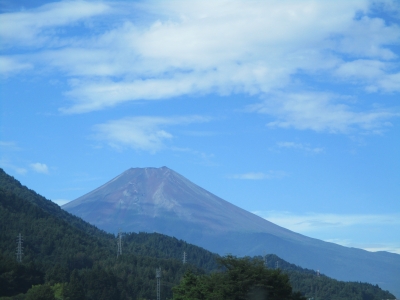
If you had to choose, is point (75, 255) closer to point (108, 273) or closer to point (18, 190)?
point (108, 273)

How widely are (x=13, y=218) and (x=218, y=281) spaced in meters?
61.2

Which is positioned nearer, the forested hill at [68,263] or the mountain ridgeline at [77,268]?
the mountain ridgeline at [77,268]

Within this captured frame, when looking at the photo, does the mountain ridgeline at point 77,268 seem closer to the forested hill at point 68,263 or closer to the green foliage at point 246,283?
the forested hill at point 68,263

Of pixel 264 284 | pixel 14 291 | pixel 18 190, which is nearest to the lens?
pixel 264 284

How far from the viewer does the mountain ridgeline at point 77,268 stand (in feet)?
167

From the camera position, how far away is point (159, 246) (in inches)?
4889

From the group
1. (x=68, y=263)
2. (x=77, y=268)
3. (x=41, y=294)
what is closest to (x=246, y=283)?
(x=41, y=294)

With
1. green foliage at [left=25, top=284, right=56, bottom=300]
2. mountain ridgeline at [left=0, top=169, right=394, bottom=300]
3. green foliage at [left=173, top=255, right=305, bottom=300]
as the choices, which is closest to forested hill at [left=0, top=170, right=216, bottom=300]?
mountain ridgeline at [left=0, top=169, right=394, bottom=300]

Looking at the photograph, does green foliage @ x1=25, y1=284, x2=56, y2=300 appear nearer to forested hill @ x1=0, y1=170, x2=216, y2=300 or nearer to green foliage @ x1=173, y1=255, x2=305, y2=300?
forested hill @ x1=0, y1=170, x2=216, y2=300

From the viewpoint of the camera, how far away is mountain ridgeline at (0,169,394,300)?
50.8 m

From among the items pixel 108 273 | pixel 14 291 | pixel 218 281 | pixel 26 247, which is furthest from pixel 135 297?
pixel 218 281

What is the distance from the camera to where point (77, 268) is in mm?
75312

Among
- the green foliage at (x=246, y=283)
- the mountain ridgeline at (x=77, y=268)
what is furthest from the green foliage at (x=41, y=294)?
the green foliage at (x=246, y=283)

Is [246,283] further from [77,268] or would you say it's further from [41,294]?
[77,268]
